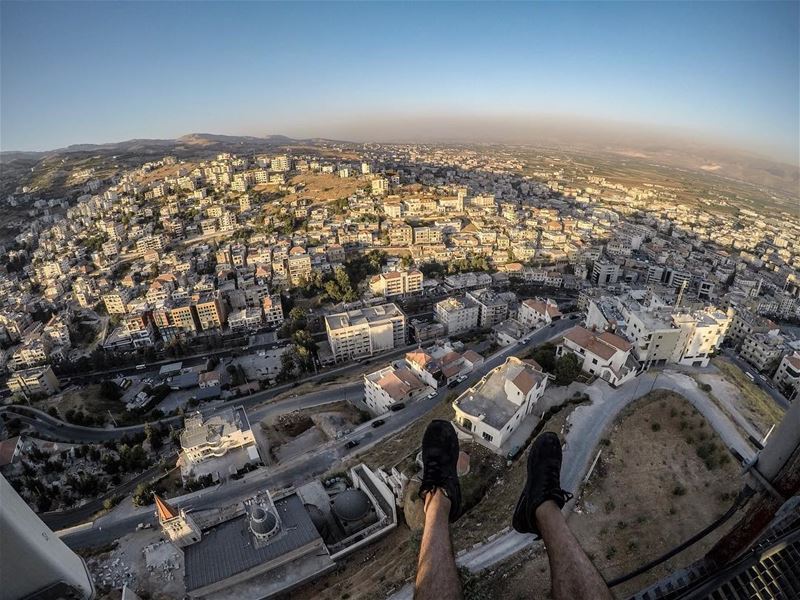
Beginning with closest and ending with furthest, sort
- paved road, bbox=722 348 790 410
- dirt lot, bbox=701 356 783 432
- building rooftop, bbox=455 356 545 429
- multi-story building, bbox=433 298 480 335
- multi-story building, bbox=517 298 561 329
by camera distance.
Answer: building rooftop, bbox=455 356 545 429
dirt lot, bbox=701 356 783 432
paved road, bbox=722 348 790 410
multi-story building, bbox=517 298 561 329
multi-story building, bbox=433 298 480 335

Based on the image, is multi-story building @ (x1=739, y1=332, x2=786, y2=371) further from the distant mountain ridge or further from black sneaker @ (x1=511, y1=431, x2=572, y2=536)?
the distant mountain ridge

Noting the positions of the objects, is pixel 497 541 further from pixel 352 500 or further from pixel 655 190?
pixel 655 190

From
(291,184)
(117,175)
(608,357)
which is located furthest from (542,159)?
(608,357)

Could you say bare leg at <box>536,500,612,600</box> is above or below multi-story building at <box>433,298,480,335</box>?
above

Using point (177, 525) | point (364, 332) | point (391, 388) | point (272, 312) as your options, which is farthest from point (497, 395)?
point (272, 312)

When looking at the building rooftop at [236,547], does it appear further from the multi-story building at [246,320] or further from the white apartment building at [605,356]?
the multi-story building at [246,320]

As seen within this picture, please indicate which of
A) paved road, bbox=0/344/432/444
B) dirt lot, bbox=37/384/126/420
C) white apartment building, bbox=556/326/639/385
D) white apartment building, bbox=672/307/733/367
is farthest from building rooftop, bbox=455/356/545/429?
dirt lot, bbox=37/384/126/420

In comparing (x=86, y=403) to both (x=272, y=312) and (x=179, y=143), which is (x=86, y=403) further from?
(x=179, y=143)

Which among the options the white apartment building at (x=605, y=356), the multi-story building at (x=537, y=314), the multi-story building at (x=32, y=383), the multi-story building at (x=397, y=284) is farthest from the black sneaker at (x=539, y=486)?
the multi-story building at (x=32, y=383)
